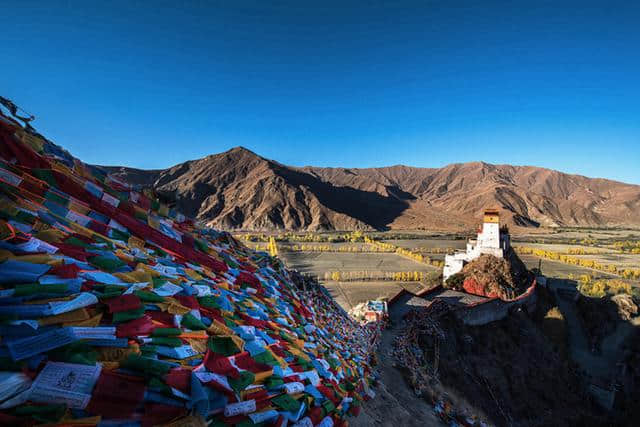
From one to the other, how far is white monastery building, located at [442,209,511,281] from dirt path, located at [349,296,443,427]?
17.7 meters

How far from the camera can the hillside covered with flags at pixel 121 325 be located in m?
1.79

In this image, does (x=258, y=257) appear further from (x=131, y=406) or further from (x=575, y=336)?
(x=575, y=336)

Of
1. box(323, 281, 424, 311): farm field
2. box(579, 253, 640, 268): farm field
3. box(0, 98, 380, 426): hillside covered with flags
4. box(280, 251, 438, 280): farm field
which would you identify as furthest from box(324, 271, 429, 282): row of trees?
box(579, 253, 640, 268): farm field

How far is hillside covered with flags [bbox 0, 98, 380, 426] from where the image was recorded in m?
1.79

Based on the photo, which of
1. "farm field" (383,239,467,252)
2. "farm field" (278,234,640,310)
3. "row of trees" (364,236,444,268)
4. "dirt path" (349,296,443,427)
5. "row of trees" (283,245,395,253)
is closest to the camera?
"dirt path" (349,296,443,427)

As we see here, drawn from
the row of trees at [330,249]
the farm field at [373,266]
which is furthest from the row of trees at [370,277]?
the row of trees at [330,249]

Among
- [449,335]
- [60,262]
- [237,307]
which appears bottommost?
[449,335]

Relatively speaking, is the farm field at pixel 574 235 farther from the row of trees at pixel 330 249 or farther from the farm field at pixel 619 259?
the row of trees at pixel 330 249

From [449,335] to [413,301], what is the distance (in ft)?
12.8

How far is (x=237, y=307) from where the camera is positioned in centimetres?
423

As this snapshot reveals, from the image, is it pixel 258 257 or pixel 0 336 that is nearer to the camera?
pixel 0 336

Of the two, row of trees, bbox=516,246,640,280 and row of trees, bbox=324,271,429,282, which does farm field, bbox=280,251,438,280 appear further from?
row of trees, bbox=516,246,640,280

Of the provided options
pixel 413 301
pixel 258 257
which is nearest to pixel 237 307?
pixel 258 257

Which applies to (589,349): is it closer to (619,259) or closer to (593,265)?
(593,265)
